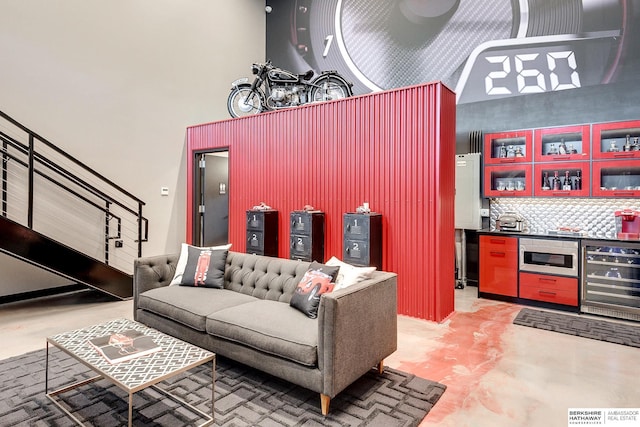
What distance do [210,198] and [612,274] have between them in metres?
6.22

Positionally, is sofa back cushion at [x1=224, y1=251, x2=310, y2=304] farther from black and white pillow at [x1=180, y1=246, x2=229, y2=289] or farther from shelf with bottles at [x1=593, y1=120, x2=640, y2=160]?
shelf with bottles at [x1=593, y1=120, x2=640, y2=160]

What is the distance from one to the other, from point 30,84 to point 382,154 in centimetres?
493

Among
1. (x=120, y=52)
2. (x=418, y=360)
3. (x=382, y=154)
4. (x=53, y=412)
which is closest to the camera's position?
(x=53, y=412)

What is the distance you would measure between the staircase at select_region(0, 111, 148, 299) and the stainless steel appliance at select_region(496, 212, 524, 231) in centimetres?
526

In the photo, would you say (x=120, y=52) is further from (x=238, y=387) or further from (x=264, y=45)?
(x=238, y=387)

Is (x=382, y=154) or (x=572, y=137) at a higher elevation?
(x=572, y=137)

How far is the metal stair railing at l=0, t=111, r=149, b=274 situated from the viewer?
5.01 meters

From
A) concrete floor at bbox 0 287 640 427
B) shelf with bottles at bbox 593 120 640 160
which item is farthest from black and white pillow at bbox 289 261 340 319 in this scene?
shelf with bottles at bbox 593 120 640 160

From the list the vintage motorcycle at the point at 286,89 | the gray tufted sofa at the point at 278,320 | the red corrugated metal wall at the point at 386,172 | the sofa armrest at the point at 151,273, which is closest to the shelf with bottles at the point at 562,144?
the red corrugated metal wall at the point at 386,172

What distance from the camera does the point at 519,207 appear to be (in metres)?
5.58

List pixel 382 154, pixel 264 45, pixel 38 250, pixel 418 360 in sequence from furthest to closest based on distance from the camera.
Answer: pixel 264 45
pixel 382 154
pixel 38 250
pixel 418 360

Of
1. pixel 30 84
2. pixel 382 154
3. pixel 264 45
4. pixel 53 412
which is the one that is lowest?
pixel 53 412

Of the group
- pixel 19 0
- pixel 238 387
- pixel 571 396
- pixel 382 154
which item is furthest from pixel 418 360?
pixel 19 0

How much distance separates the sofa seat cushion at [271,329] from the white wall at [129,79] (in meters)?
4.03
